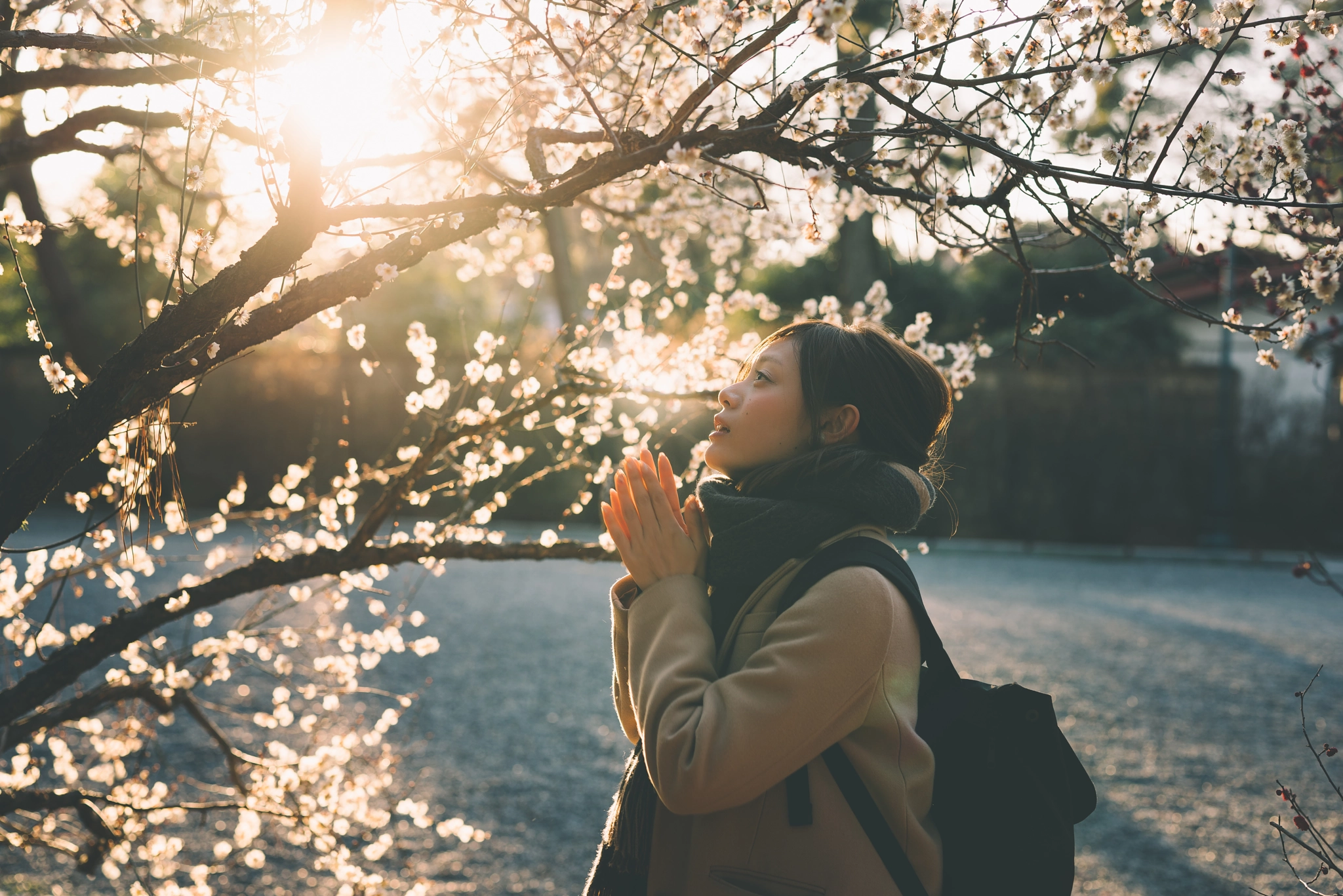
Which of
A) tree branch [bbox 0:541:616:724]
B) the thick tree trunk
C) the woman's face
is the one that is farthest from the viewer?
the thick tree trunk

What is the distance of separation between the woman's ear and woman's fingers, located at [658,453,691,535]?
0.28m

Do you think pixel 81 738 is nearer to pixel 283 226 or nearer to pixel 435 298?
pixel 283 226

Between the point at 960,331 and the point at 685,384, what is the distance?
13.7 metres

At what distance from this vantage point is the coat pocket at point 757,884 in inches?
50.8

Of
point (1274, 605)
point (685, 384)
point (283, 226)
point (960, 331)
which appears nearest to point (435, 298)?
point (960, 331)

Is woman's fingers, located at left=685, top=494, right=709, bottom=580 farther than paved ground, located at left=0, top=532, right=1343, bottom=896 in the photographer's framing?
No

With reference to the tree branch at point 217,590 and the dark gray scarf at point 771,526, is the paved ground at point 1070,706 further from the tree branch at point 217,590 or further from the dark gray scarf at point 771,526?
the dark gray scarf at point 771,526

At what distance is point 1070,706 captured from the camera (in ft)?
21.5

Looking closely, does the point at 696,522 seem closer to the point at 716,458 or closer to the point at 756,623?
the point at 716,458

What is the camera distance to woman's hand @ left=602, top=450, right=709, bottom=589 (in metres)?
1.47

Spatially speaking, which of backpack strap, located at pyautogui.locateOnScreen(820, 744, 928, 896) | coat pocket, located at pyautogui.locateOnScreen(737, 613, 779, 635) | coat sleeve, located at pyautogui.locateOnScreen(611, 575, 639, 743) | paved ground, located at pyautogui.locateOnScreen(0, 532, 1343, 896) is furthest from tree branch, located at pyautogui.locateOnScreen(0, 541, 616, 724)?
paved ground, located at pyautogui.locateOnScreen(0, 532, 1343, 896)

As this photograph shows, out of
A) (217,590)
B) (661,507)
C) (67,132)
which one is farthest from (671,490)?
(67,132)

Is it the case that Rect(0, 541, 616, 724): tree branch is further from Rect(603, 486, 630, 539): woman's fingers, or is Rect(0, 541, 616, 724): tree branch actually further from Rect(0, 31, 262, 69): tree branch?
Rect(0, 31, 262, 69): tree branch

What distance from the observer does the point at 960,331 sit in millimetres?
15773
